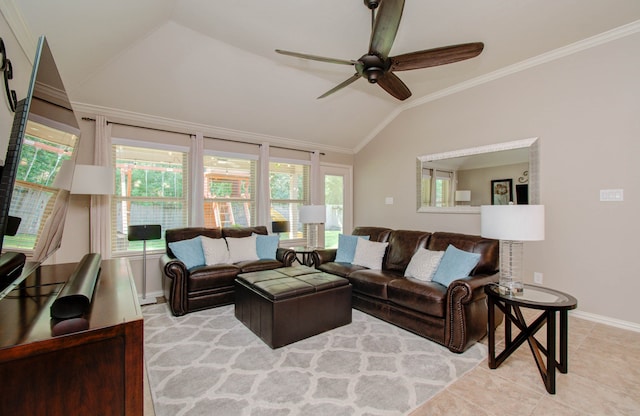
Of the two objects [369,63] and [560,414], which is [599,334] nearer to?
[560,414]

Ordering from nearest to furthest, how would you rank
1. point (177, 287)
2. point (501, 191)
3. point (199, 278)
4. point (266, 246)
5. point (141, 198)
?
point (177, 287), point (199, 278), point (501, 191), point (141, 198), point (266, 246)

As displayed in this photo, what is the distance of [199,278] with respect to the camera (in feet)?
11.3

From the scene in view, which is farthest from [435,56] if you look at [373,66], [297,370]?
[297,370]

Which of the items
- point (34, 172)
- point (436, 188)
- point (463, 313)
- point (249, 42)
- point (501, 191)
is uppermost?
point (249, 42)

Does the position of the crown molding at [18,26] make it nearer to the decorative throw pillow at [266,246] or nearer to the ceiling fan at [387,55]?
the ceiling fan at [387,55]

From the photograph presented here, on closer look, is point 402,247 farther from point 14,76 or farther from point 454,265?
point 14,76

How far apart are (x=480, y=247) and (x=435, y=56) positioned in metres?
1.94

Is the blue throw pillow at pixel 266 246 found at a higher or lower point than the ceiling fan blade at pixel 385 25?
lower

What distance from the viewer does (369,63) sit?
91.8 inches

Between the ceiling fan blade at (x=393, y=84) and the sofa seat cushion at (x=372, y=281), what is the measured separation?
2.01m

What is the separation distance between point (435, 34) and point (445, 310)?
9.60ft

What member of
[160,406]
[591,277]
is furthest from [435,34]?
[160,406]

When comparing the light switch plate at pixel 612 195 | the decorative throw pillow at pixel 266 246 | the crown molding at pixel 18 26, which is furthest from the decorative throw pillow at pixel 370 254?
the crown molding at pixel 18 26

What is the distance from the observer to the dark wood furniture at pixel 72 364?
2.57 feet
